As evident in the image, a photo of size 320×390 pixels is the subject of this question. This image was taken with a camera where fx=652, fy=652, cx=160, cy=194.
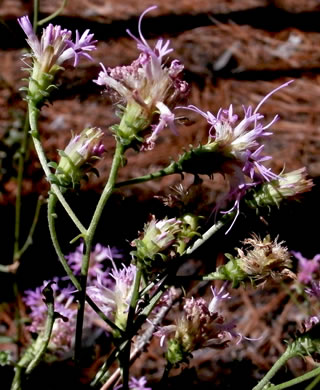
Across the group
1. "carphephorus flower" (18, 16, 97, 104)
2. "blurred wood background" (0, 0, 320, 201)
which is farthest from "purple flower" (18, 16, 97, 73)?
"blurred wood background" (0, 0, 320, 201)

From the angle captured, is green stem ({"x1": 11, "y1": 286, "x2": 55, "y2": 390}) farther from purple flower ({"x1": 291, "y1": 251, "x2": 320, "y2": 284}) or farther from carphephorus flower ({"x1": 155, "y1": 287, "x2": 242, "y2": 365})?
purple flower ({"x1": 291, "y1": 251, "x2": 320, "y2": 284})

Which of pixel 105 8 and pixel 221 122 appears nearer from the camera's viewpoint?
pixel 221 122

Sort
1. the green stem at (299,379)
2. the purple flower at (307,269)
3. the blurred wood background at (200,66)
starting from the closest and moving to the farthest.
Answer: the green stem at (299,379), the purple flower at (307,269), the blurred wood background at (200,66)

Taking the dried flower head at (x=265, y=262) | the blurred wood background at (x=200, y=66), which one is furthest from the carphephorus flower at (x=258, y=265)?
the blurred wood background at (x=200, y=66)

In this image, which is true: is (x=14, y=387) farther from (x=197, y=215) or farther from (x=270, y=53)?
(x=270, y=53)

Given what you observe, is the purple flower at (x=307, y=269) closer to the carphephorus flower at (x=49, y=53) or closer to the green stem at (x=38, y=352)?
the green stem at (x=38, y=352)

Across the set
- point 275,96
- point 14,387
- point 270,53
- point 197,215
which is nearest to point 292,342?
point 197,215
